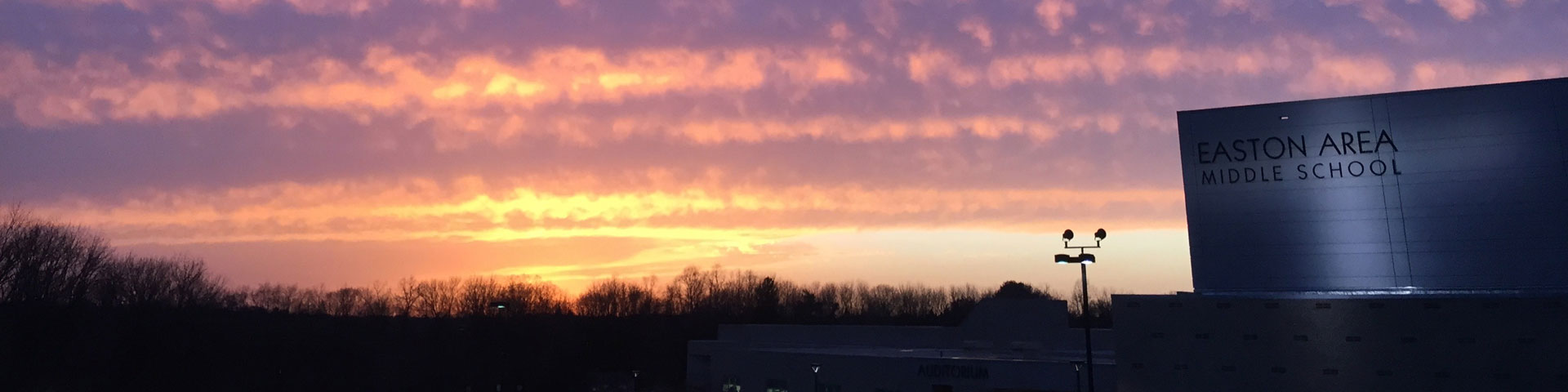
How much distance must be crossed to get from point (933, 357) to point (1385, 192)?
919 inches

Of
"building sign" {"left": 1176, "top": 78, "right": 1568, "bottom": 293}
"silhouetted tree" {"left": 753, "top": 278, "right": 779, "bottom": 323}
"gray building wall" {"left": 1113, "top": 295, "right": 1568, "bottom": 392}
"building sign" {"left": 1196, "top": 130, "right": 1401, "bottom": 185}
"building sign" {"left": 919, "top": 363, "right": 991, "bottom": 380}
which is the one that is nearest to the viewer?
"gray building wall" {"left": 1113, "top": 295, "right": 1568, "bottom": 392}

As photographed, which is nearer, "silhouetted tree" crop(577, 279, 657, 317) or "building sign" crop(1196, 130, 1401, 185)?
"building sign" crop(1196, 130, 1401, 185)

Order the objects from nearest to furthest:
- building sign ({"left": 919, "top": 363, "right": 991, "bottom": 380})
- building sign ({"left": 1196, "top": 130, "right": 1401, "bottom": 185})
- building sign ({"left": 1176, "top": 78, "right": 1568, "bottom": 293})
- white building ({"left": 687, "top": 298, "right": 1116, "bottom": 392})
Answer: building sign ({"left": 1176, "top": 78, "right": 1568, "bottom": 293}) < building sign ({"left": 1196, "top": 130, "right": 1401, "bottom": 185}) < white building ({"left": 687, "top": 298, "right": 1116, "bottom": 392}) < building sign ({"left": 919, "top": 363, "right": 991, "bottom": 380})

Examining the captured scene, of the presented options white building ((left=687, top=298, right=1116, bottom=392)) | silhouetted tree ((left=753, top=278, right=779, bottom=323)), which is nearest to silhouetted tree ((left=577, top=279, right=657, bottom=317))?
silhouetted tree ((left=753, top=278, right=779, bottom=323))

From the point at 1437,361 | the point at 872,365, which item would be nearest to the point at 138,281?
the point at 872,365

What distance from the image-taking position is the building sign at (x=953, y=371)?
48062 millimetres

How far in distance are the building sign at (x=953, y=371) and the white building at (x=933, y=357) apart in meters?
0.04

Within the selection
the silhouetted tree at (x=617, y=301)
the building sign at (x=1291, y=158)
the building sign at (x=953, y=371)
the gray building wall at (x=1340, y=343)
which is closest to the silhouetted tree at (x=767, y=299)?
the silhouetted tree at (x=617, y=301)

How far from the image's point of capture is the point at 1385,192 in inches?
1512

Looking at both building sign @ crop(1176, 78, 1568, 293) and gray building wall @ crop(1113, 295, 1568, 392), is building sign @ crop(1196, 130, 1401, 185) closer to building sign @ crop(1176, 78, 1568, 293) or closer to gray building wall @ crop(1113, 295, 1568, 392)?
building sign @ crop(1176, 78, 1568, 293)

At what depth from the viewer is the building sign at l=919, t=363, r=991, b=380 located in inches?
1892

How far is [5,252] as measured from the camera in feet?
238

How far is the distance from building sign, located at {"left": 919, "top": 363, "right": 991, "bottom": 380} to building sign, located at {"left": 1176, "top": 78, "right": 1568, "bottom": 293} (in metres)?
11.4

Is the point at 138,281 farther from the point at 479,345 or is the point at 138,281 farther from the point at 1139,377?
the point at 1139,377
